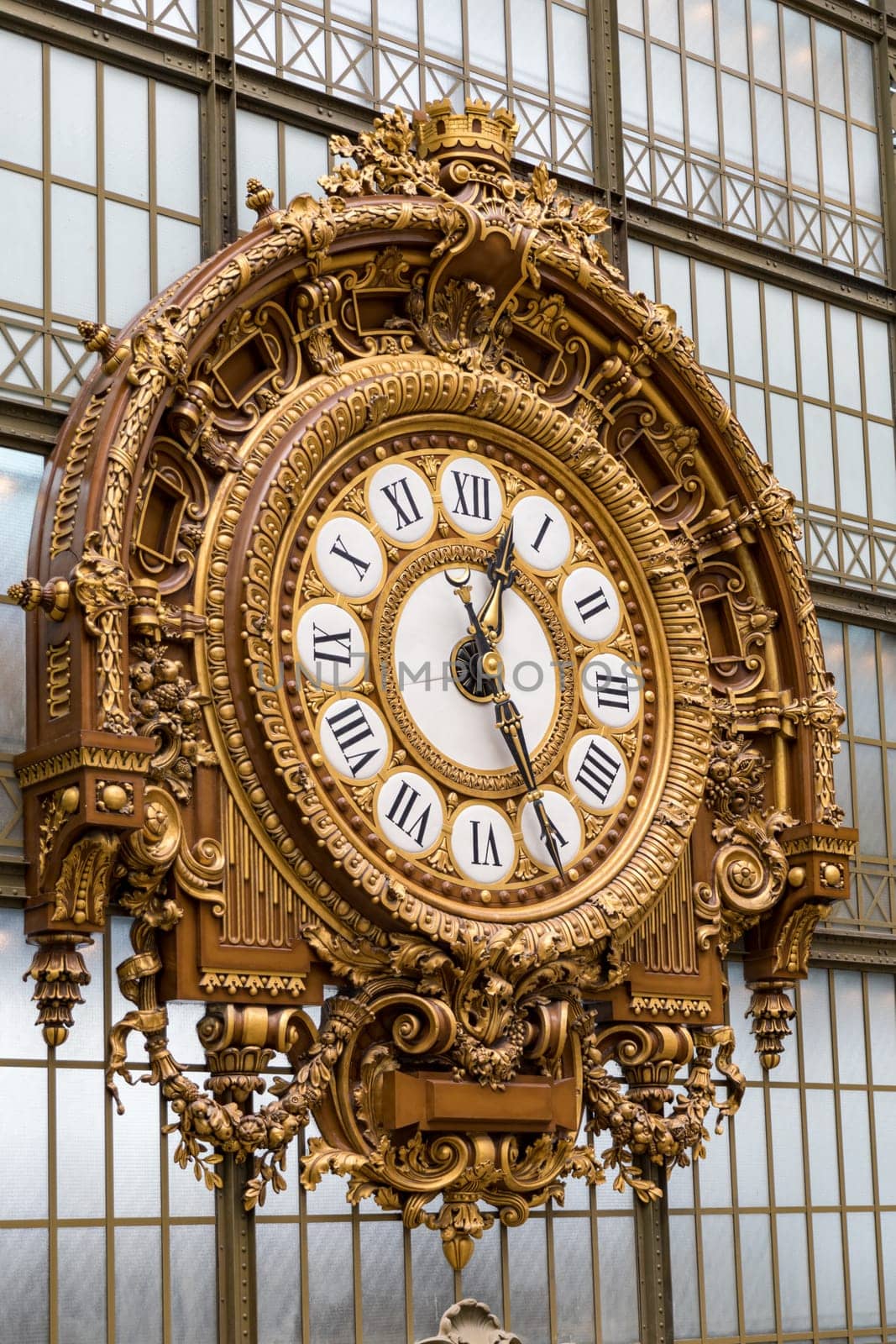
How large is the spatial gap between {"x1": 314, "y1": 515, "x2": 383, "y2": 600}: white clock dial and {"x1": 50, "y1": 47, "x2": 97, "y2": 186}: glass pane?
195 centimetres

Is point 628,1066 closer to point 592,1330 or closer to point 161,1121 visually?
point 592,1330

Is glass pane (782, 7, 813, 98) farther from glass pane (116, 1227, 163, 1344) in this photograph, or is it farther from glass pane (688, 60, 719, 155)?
glass pane (116, 1227, 163, 1344)

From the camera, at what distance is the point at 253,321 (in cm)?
1003

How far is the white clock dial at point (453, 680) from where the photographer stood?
10.3 m

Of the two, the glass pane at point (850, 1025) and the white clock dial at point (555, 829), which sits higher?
the white clock dial at point (555, 829)

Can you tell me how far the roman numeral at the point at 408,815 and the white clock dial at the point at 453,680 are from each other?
263 millimetres

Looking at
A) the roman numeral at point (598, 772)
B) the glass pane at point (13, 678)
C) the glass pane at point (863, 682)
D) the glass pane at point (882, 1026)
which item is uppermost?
the glass pane at point (863, 682)

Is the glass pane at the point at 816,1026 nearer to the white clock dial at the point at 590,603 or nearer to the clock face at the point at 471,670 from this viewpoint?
the clock face at the point at 471,670

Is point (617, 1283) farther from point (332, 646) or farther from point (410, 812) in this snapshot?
point (332, 646)

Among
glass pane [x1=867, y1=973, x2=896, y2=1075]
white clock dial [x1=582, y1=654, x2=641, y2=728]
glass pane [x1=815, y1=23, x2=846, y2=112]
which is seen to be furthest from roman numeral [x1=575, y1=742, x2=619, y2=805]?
glass pane [x1=815, y1=23, x2=846, y2=112]

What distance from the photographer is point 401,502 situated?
1045cm

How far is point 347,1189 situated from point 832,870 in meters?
3.06

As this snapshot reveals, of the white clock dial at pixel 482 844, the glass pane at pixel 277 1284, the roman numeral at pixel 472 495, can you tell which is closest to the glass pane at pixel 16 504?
the roman numeral at pixel 472 495

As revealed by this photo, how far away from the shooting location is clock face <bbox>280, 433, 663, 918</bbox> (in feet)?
32.8
